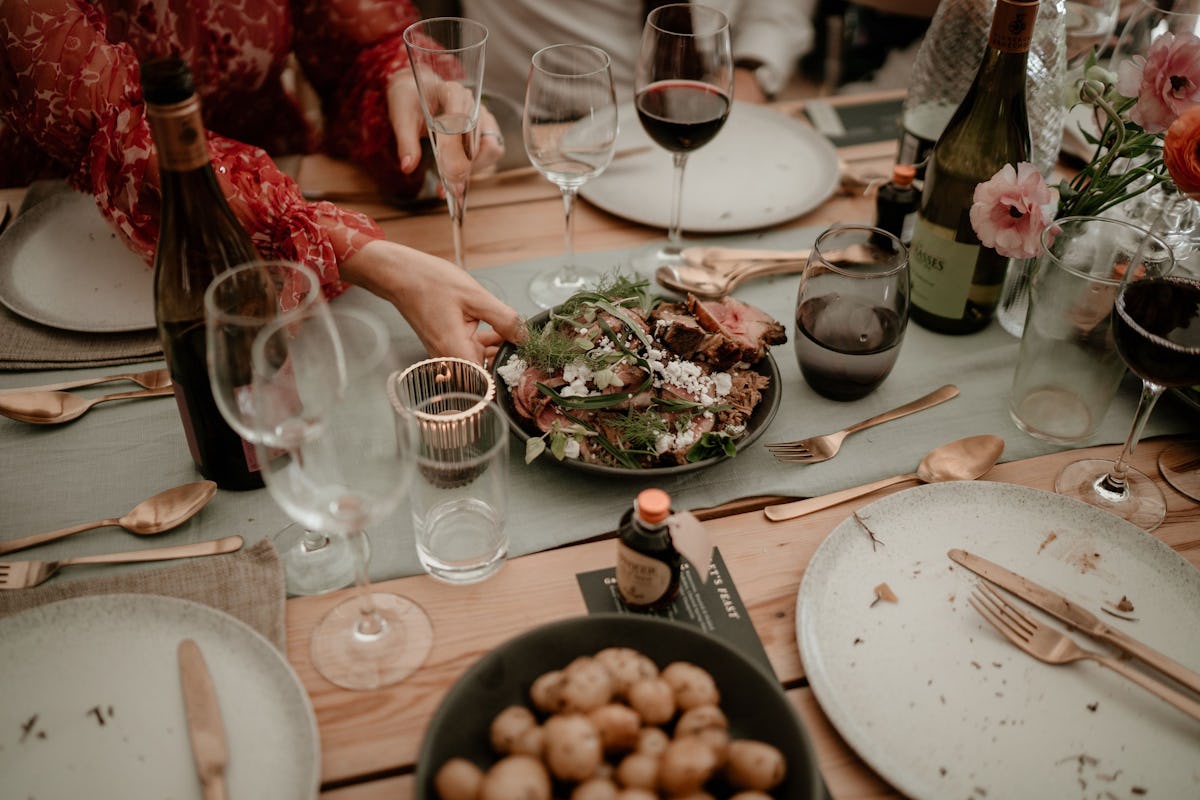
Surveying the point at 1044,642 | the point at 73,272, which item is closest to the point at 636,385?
the point at 1044,642

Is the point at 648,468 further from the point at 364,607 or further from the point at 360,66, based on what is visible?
the point at 360,66

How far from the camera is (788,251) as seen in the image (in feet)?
4.37

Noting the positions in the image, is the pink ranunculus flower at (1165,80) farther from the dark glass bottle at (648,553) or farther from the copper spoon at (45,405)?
the copper spoon at (45,405)

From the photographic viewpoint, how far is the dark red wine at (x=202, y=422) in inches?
34.4

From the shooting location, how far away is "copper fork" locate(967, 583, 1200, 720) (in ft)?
2.43

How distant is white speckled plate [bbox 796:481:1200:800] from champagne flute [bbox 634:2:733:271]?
580mm

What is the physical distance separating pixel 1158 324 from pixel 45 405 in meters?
1.17

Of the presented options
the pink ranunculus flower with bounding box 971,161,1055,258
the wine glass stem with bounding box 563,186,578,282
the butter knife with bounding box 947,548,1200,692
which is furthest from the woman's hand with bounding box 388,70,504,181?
the butter knife with bounding box 947,548,1200,692

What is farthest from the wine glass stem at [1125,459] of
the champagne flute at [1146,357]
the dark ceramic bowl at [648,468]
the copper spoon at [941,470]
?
the dark ceramic bowl at [648,468]

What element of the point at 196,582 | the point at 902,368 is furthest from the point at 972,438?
the point at 196,582

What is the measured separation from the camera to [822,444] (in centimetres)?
102

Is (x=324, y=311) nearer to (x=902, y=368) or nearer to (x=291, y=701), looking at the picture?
(x=291, y=701)

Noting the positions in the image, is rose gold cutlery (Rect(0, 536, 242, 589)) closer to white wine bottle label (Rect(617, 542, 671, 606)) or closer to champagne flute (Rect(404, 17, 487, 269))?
white wine bottle label (Rect(617, 542, 671, 606))

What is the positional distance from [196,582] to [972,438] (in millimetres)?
820
